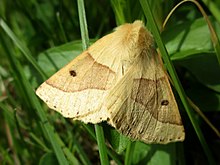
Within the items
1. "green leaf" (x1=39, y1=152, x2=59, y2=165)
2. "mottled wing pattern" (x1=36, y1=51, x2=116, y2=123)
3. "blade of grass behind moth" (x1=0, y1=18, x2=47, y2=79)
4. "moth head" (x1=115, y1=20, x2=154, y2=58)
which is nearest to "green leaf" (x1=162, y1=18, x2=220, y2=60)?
"moth head" (x1=115, y1=20, x2=154, y2=58)

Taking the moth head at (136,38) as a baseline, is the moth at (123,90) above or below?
below

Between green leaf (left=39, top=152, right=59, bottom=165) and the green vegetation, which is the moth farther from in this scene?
green leaf (left=39, top=152, right=59, bottom=165)

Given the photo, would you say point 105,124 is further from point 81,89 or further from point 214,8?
point 214,8

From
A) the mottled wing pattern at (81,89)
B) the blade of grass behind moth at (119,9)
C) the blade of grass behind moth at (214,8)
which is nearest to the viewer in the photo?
the blade of grass behind moth at (214,8)

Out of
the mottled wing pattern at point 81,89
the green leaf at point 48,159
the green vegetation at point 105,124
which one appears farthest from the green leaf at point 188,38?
the green leaf at point 48,159

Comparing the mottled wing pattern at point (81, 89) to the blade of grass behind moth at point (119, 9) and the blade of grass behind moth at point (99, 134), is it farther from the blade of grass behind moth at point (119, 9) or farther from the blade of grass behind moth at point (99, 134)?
the blade of grass behind moth at point (119, 9)

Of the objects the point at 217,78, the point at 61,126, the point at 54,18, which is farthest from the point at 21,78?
the point at 217,78

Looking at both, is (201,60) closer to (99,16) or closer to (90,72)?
(90,72)
